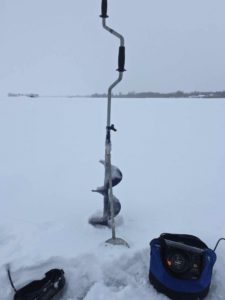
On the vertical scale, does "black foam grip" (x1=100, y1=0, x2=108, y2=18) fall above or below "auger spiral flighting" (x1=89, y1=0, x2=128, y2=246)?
above

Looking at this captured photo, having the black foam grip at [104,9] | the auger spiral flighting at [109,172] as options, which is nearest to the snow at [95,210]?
the auger spiral flighting at [109,172]

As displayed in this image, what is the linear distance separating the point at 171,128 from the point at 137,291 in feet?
36.4

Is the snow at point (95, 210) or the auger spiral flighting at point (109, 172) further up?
the auger spiral flighting at point (109, 172)

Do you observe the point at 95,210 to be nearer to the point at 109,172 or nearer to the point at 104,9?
the point at 109,172

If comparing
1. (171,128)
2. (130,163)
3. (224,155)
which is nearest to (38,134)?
(171,128)

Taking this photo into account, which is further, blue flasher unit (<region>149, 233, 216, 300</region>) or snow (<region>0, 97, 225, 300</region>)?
snow (<region>0, 97, 225, 300</region>)

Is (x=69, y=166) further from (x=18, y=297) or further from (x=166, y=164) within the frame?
(x=18, y=297)

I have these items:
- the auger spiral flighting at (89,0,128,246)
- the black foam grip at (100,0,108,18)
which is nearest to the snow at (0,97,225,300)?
the auger spiral flighting at (89,0,128,246)

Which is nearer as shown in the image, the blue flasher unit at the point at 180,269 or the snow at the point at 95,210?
the blue flasher unit at the point at 180,269

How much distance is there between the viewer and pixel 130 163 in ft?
22.3

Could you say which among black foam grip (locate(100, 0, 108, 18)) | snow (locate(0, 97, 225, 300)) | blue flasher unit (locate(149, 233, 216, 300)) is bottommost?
snow (locate(0, 97, 225, 300))

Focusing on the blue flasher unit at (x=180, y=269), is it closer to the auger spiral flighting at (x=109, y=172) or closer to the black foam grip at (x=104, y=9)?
the auger spiral flighting at (x=109, y=172)

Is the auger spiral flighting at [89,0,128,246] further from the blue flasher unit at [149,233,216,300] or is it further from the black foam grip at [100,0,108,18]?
the blue flasher unit at [149,233,216,300]

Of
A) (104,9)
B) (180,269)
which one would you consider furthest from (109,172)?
(104,9)
